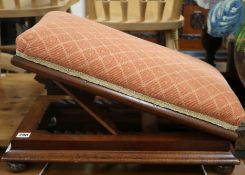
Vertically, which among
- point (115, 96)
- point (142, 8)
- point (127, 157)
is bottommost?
point (127, 157)

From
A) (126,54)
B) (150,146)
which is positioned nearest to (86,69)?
(126,54)

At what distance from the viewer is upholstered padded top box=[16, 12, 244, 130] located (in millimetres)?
934

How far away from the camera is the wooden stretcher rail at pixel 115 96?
93 cm

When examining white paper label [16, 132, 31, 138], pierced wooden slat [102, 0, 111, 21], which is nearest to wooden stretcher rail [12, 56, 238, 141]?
white paper label [16, 132, 31, 138]

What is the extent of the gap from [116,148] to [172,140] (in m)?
0.14

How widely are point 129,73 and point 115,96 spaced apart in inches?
2.6

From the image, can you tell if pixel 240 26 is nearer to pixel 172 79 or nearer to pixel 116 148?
pixel 172 79

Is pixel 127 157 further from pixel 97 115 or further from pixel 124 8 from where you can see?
pixel 124 8

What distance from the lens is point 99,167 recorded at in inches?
40.6

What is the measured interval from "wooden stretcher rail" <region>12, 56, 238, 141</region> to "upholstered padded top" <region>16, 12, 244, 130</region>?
0.04 ft

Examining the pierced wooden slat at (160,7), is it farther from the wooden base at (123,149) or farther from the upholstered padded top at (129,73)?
the wooden base at (123,149)

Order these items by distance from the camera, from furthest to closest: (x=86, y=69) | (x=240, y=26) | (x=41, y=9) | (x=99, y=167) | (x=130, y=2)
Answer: (x=130, y=2) → (x=41, y=9) → (x=240, y=26) → (x=99, y=167) → (x=86, y=69)

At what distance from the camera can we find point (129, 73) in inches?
37.1

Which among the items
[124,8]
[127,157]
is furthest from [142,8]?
[127,157]
